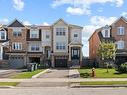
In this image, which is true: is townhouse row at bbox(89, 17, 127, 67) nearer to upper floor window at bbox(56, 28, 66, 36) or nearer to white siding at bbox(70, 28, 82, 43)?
white siding at bbox(70, 28, 82, 43)

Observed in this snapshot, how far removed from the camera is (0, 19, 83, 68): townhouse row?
70125 mm

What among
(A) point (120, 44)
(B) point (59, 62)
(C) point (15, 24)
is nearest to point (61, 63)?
(B) point (59, 62)

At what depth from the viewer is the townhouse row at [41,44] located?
230 ft

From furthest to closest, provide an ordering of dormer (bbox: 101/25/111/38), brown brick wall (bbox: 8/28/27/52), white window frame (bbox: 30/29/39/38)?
white window frame (bbox: 30/29/39/38)
brown brick wall (bbox: 8/28/27/52)
dormer (bbox: 101/25/111/38)

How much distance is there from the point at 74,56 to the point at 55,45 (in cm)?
441

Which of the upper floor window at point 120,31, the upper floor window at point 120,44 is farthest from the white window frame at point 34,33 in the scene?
the upper floor window at point 120,44

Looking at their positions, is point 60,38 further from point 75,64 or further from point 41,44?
point 75,64

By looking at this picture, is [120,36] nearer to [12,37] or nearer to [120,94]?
[12,37]

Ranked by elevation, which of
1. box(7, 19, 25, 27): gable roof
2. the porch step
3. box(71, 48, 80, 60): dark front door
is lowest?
the porch step

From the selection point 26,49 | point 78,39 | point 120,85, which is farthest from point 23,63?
point 120,85

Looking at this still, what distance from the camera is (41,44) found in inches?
2815

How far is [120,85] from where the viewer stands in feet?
92.0

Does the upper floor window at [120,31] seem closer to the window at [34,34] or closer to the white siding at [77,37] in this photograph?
the white siding at [77,37]

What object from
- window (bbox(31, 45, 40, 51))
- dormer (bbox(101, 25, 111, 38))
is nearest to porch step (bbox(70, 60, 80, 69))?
dormer (bbox(101, 25, 111, 38))
